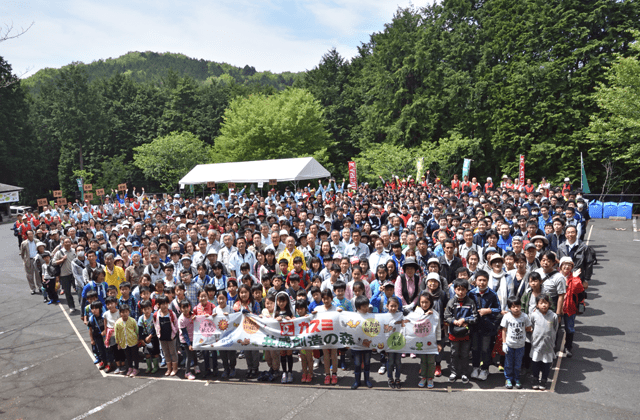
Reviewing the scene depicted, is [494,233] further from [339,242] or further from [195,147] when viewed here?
[195,147]

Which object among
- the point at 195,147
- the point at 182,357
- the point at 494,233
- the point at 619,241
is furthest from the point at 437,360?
the point at 195,147

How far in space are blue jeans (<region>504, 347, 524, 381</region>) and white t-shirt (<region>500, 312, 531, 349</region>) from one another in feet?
0.32

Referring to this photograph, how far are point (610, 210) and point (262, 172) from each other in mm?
20112

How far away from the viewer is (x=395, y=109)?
36.5 m

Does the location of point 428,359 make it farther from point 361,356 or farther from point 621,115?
point 621,115

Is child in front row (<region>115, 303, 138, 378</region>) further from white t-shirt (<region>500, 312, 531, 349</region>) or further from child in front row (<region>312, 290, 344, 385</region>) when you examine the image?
white t-shirt (<region>500, 312, 531, 349</region>)

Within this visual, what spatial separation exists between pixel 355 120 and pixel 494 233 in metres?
39.6

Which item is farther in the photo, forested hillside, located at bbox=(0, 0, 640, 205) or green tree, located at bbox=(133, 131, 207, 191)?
green tree, located at bbox=(133, 131, 207, 191)

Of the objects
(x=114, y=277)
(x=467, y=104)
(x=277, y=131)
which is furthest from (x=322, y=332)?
(x=277, y=131)

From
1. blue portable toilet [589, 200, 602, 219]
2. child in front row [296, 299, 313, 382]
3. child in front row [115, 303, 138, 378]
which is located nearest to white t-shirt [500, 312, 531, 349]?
child in front row [296, 299, 313, 382]

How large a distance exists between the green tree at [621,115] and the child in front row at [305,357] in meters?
23.9

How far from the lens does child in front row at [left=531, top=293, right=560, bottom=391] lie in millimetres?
5840

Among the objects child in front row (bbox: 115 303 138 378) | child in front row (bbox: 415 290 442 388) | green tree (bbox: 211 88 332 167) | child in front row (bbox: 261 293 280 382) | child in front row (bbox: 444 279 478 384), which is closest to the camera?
child in front row (bbox: 444 279 478 384)

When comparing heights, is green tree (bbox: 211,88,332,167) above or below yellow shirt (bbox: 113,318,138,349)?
above
